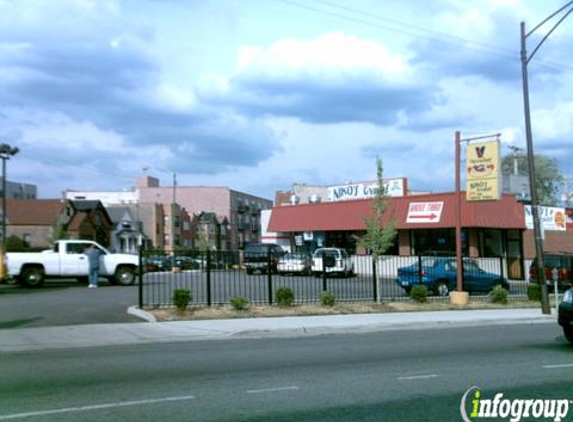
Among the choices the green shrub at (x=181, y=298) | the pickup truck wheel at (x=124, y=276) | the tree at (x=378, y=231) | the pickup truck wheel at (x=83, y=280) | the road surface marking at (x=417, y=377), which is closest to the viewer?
the road surface marking at (x=417, y=377)

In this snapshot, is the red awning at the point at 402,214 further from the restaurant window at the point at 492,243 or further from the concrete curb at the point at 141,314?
the concrete curb at the point at 141,314


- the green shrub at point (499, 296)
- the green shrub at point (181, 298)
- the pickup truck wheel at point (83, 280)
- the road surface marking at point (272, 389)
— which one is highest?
the pickup truck wheel at point (83, 280)

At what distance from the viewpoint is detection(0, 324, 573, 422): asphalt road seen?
24.3 feet

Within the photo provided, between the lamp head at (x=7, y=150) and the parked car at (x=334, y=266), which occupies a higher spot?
the lamp head at (x=7, y=150)

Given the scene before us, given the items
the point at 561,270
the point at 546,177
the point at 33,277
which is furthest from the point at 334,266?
the point at 546,177

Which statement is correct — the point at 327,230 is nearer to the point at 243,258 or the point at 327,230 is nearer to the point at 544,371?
the point at 243,258

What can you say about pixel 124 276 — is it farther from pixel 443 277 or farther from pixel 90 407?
pixel 90 407

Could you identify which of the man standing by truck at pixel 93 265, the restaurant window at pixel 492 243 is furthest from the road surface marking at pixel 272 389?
the restaurant window at pixel 492 243

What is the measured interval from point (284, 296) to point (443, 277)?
889cm

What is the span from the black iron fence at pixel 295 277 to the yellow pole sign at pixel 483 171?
3.13 m

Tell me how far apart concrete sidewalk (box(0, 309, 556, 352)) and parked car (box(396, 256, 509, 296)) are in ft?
15.4

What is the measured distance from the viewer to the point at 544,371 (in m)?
9.98

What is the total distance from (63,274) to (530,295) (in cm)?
1868

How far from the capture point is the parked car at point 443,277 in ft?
80.8
